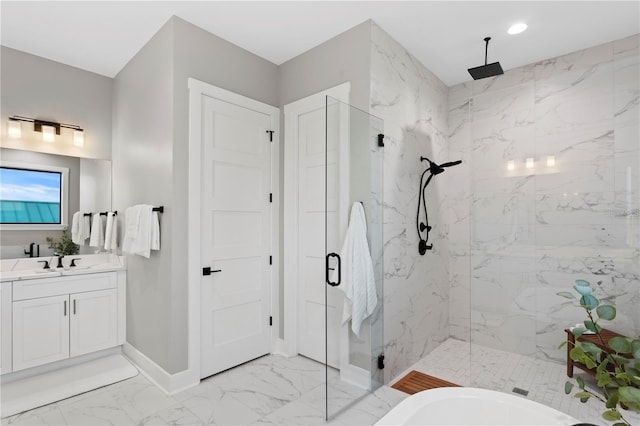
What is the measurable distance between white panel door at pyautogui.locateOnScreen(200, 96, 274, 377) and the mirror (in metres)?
1.43

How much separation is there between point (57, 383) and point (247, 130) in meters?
2.52

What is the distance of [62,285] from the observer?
2.94 m

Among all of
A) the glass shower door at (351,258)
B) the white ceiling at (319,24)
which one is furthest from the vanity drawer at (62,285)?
the glass shower door at (351,258)

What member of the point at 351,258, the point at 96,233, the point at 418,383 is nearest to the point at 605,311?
the point at 351,258

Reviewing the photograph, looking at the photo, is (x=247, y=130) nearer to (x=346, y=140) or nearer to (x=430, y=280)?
(x=346, y=140)

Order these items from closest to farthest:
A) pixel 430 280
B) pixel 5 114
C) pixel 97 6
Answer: pixel 97 6
pixel 5 114
pixel 430 280

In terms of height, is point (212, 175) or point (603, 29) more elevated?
point (603, 29)

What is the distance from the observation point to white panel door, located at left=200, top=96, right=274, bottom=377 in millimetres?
2766

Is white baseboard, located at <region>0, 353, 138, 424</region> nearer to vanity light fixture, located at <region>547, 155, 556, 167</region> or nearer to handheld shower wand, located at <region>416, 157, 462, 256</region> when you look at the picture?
handheld shower wand, located at <region>416, 157, 462, 256</region>

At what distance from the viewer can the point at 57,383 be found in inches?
106

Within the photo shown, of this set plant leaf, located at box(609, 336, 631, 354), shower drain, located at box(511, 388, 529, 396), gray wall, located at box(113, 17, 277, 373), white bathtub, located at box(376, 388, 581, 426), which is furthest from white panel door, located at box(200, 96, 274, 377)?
plant leaf, located at box(609, 336, 631, 354)

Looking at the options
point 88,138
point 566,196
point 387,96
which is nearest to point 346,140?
point 387,96

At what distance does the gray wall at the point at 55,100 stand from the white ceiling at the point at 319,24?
161 millimetres

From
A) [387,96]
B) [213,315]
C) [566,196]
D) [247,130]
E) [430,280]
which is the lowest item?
[213,315]
